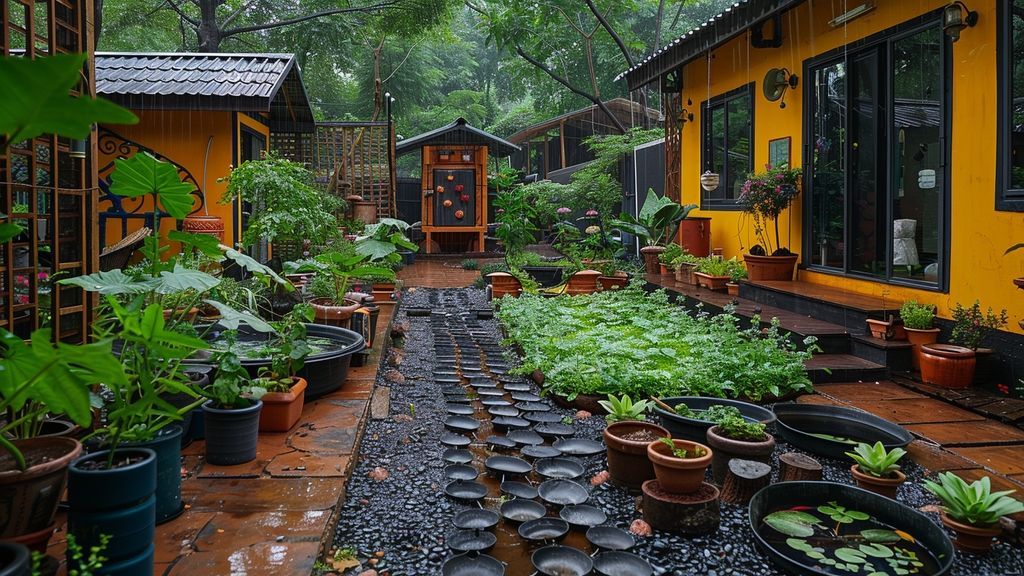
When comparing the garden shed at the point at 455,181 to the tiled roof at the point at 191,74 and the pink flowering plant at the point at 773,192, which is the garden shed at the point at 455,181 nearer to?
the tiled roof at the point at 191,74

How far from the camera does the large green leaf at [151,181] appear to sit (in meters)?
2.89

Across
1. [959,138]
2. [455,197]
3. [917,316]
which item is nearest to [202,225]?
[917,316]

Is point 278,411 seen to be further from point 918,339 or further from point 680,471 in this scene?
point 918,339

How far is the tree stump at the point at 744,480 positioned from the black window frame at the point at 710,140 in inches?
231

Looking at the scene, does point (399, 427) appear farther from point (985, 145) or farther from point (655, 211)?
point (655, 211)

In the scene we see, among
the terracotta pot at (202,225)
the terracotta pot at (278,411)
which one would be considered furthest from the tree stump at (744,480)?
the terracotta pot at (202,225)

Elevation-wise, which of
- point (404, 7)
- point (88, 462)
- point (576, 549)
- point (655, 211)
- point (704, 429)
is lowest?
point (576, 549)

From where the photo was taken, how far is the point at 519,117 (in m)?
29.2

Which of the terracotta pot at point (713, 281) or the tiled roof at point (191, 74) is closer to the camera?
the terracotta pot at point (713, 281)

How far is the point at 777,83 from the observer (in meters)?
7.84

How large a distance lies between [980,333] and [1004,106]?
1493mm

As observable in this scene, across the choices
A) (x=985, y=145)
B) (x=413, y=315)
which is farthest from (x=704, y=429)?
(x=413, y=315)

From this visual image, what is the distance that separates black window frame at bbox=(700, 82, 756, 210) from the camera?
8617 mm

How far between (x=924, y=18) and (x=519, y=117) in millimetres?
24313
